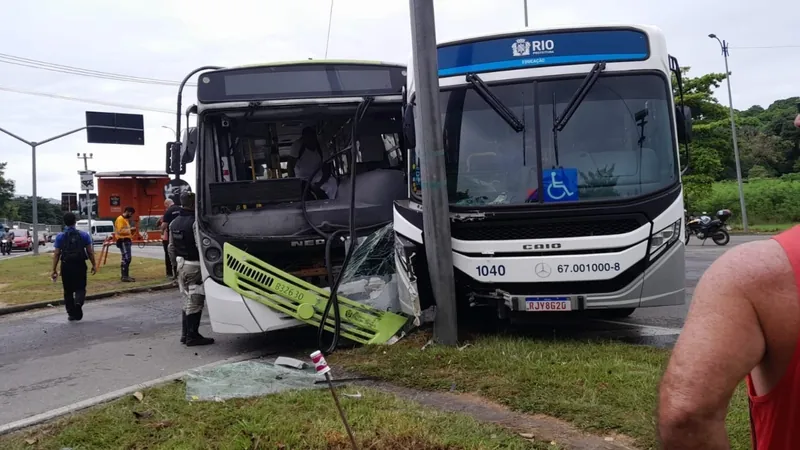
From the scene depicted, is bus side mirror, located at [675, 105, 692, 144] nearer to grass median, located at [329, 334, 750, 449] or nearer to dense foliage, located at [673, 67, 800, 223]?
grass median, located at [329, 334, 750, 449]

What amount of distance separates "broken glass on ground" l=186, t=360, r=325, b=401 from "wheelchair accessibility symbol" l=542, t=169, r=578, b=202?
270 cm

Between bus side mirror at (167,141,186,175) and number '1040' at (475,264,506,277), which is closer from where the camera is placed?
number '1040' at (475,264,506,277)

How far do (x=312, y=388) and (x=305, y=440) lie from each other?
1242mm

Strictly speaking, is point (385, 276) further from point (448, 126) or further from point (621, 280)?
point (621, 280)

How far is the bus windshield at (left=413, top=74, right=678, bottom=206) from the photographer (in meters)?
6.19

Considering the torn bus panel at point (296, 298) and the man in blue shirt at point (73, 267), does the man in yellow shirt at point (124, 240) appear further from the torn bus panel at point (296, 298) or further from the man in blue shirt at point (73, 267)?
the torn bus panel at point (296, 298)

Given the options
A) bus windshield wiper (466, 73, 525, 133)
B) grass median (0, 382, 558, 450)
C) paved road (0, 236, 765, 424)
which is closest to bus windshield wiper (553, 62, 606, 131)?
bus windshield wiper (466, 73, 525, 133)

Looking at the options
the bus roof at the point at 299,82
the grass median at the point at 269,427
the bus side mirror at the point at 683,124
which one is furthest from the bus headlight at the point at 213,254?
the bus side mirror at the point at 683,124

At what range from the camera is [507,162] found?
635cm

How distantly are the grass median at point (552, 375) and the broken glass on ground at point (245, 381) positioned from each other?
52 centimetres

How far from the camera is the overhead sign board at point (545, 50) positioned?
6297mm

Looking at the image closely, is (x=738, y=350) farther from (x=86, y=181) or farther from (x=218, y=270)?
(x=86, y=181)

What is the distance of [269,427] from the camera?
4027mm

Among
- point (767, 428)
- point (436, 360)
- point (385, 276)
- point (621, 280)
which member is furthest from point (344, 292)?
point (767, 428)
